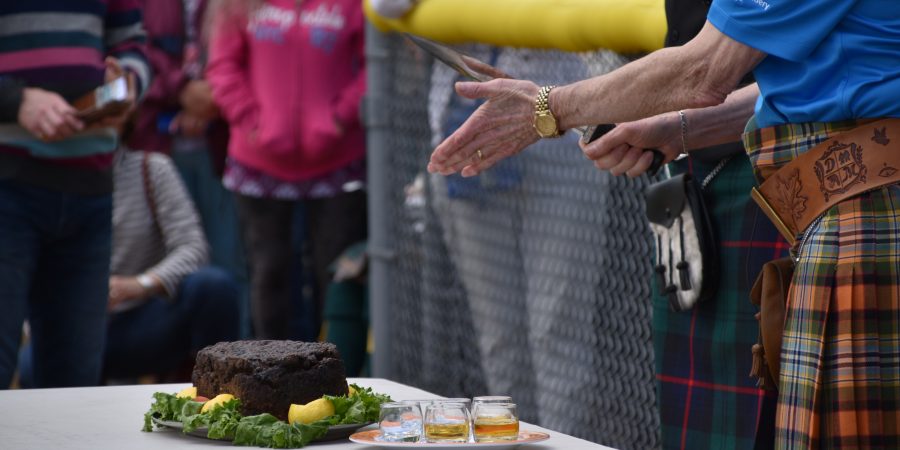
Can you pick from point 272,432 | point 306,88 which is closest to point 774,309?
point 272,432

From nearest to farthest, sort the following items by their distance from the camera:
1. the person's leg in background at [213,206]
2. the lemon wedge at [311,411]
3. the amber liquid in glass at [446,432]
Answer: the amber liquid in glass at [446,432] < the lemon wedge at [311,411] < the person's leg in background at [213,206]

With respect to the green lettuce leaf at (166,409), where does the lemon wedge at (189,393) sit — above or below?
A: above

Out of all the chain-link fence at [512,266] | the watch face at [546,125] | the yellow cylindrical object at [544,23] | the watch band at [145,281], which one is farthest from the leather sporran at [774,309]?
the watch band at [145,281]

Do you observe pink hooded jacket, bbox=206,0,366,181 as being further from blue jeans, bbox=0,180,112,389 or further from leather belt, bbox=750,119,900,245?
leather belt, bbox=750,119,900,245

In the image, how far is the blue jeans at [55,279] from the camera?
356 cm

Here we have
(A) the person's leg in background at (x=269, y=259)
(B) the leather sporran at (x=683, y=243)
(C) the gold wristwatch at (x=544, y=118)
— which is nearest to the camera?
(C) the gold wristwatch at (x=544, y=118)

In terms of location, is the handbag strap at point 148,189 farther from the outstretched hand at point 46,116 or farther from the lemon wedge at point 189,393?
the lemon wedge at point 189,393

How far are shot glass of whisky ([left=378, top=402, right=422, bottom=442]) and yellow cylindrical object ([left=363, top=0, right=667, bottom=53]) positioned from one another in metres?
1.38

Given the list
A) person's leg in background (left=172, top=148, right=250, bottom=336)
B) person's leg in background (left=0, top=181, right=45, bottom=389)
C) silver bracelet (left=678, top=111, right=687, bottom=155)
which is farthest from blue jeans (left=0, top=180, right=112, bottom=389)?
person's leg in background (left=172, top=148, right=250, bottom=336)

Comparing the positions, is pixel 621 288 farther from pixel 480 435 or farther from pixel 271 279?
pixel 271 279

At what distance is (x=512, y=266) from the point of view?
425 cm

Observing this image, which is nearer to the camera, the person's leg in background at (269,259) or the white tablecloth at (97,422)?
the white tablecloth at (97,422)

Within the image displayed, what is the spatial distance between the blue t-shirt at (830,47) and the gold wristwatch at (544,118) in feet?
1.32

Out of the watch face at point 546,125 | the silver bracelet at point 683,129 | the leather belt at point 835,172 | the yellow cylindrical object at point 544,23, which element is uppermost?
the yellow cylindrical object at point 544,23
